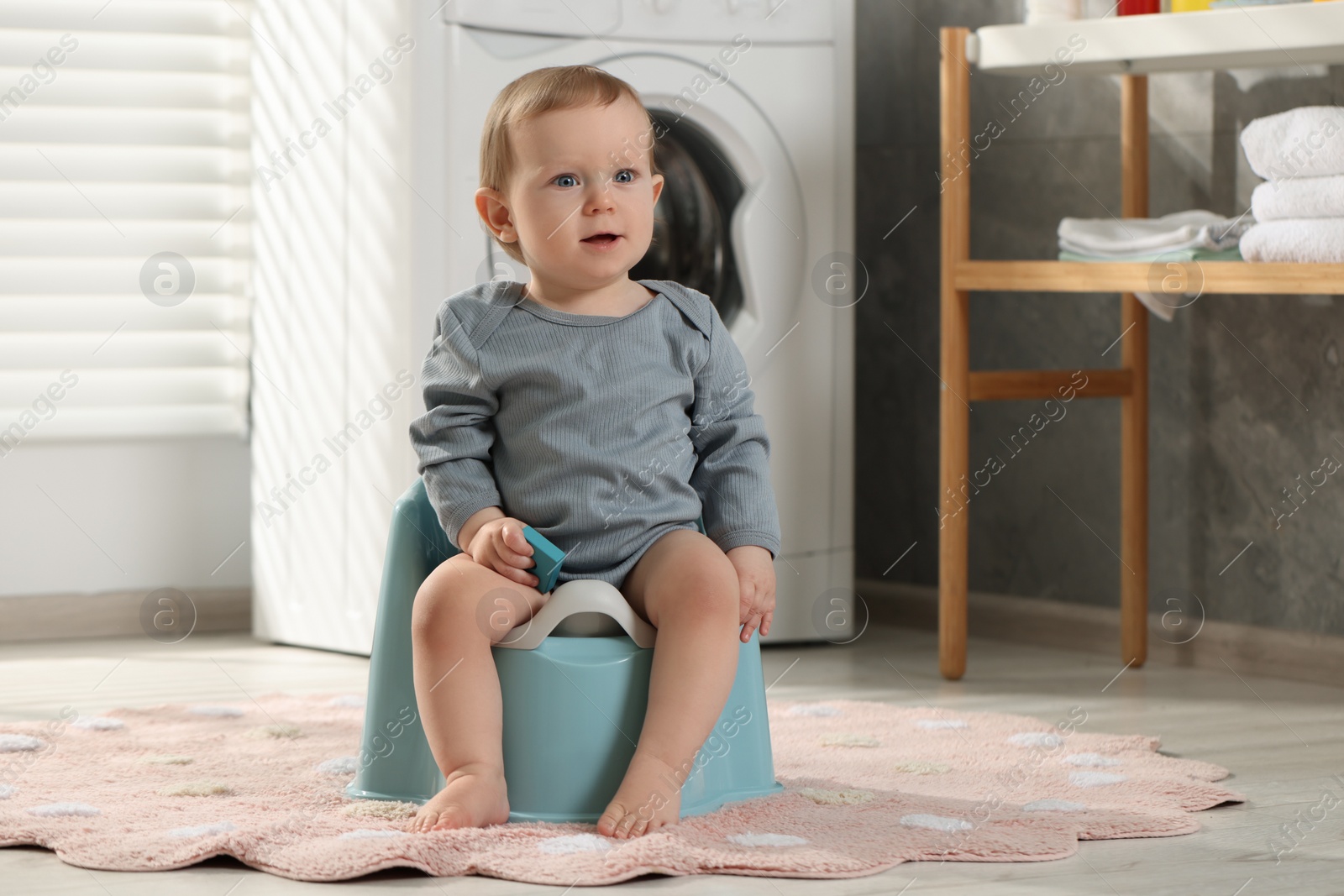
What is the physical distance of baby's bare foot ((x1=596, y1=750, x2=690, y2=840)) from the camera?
51.8 inches

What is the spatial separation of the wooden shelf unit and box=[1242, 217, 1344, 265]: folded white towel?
4 cm

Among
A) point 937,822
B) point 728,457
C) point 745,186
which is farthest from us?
point 745,186

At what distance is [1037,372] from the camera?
2.26 m

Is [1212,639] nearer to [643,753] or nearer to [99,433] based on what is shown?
[643,753]

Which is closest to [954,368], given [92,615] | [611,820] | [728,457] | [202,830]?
[728,457]

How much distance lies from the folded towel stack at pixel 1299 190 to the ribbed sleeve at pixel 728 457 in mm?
712

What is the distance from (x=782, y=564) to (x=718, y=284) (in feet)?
1.32

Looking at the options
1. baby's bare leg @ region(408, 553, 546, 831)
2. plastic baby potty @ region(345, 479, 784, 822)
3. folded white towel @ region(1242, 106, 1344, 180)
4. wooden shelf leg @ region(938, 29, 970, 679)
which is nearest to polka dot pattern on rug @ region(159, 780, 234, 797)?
plastic baby potty @ region(345, 479, 784, 822)

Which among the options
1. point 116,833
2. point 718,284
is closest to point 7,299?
point 718,284

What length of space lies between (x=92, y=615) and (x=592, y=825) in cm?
138

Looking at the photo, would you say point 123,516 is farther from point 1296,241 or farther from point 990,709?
A: point 1296,241

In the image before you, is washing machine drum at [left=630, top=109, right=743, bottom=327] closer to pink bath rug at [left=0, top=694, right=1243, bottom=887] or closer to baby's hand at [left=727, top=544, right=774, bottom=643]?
pink bath rug at [left=0, top=694, right=1243, bottom=887]

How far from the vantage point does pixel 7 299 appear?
2.46m

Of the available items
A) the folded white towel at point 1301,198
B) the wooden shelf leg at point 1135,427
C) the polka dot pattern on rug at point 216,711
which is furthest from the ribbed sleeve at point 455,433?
the wooden shelf leg at point 1135,427
